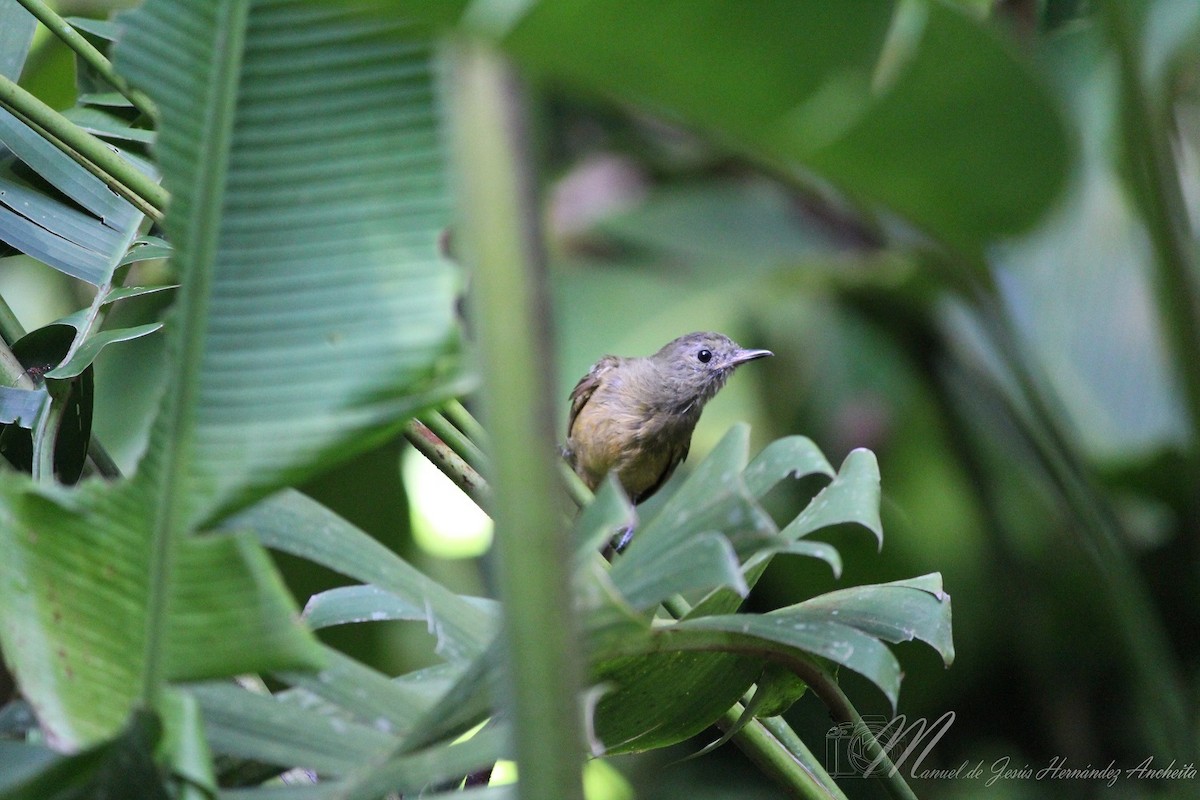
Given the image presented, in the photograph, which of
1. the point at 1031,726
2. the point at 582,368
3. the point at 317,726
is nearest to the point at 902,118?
the point at 317,726

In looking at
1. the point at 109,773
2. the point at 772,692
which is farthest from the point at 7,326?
the point at 772,692

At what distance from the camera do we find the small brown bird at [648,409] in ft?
12.8

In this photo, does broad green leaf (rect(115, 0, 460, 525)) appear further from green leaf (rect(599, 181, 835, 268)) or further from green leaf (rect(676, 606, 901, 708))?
green leaf (rect(599, 181, 835, 268))

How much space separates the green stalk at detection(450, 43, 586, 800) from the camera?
25.3 inches

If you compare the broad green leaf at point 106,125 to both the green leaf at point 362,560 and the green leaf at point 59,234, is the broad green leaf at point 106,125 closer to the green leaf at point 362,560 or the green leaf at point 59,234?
the green leaf at point 59,234

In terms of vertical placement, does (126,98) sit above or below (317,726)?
above

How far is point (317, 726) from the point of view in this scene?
100 cm

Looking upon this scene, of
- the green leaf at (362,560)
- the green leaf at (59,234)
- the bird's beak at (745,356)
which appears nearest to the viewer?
the green leaf at (362,560)

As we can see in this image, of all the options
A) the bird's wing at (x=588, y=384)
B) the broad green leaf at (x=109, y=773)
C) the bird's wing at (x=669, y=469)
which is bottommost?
the bird's wing at (x=669, y=469)

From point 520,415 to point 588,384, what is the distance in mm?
3434

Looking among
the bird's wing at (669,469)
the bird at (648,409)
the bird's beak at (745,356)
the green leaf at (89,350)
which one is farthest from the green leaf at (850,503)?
the bird's wing at (669,469)

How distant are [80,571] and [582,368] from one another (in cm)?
345

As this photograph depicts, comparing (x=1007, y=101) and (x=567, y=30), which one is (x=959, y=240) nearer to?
(x=1007, y=101)

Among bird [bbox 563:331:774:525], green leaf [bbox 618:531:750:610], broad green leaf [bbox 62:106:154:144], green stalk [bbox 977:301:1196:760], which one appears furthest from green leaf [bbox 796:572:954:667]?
bird [bbox 563:331:774:525]
